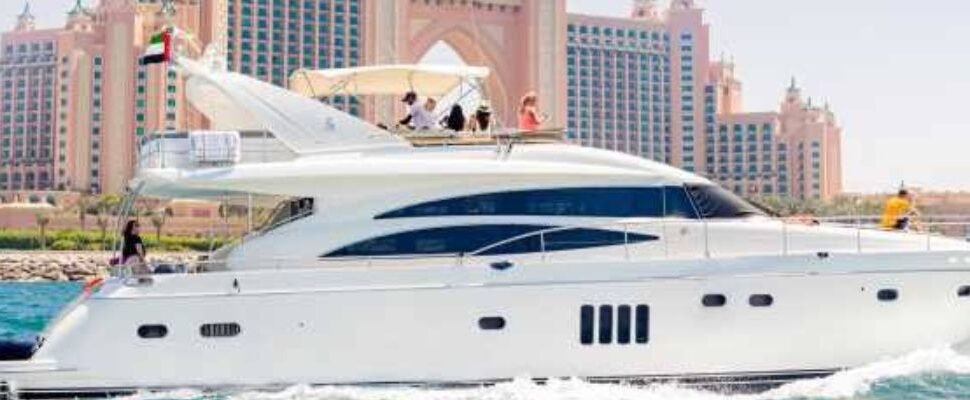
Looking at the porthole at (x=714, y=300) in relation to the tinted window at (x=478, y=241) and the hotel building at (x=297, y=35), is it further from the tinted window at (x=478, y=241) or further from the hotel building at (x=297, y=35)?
the hotel building at (x=297, y=35)

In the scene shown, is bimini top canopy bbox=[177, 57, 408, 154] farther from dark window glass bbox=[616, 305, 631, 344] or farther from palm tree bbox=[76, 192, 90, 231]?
palm tree bbox=[76, 192, 90, 231]

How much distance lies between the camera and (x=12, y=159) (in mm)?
102812

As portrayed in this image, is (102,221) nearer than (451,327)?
No

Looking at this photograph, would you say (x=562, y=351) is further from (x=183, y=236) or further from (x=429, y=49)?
(x=429, y=49)

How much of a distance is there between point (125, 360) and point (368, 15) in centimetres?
8465

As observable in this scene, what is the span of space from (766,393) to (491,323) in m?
2.76

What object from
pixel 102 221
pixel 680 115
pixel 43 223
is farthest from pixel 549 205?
pixel 680 115

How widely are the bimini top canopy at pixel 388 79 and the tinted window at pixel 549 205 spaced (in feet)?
6.58

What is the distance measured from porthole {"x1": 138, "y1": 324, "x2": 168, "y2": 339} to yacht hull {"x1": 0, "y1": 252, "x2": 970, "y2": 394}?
0.10 ft

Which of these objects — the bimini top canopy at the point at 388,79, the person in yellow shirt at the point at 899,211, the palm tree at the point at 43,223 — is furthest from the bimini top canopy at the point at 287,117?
the palm tree at the point at 43,223

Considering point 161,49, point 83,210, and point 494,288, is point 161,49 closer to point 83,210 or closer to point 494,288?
point 494,288

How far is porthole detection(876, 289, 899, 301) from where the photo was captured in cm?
1160

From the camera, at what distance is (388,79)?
45.1 feet

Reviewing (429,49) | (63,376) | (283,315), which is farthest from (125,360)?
(429,49)
